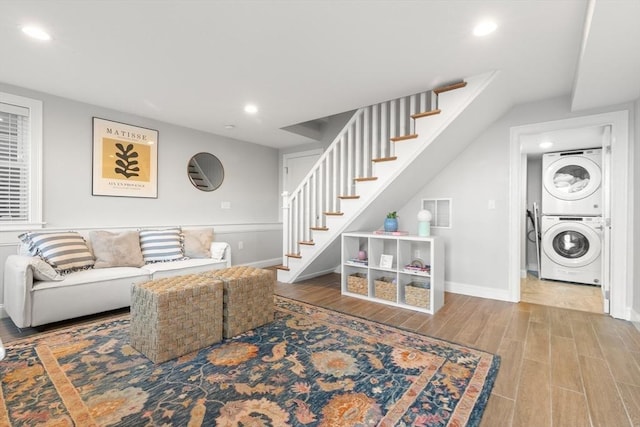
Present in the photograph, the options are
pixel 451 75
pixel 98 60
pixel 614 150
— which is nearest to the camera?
pixel 98 60

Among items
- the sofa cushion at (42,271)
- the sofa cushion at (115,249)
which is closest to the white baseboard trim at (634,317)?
the sofa cushion at (115,249)

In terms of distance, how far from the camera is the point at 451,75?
8.75 feet

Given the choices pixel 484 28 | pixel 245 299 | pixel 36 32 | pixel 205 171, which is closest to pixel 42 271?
pixel 245 299

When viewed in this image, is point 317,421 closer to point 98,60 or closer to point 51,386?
point 51,386

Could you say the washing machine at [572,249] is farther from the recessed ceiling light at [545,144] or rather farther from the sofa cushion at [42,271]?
the sofa cushion at [42,271]

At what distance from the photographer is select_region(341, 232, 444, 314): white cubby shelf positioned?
305 cm

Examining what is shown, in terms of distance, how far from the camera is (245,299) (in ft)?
8.03

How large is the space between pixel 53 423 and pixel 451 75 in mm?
3534

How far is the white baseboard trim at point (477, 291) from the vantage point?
3388 millimetres

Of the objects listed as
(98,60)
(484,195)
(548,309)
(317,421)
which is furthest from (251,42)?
(548,309)

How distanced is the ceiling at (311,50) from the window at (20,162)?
240 millimetres

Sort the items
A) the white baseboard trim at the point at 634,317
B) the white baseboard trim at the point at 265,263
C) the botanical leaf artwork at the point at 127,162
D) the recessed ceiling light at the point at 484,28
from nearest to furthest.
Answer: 1. the recessed ceiling light at the point at 484,28
2. the white baseboard trim at the point at 634,317
3. the botanical leaf artwork at the point at 127,162
4. the white baseboard trim at the point at 265,263

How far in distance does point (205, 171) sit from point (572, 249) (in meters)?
5.55

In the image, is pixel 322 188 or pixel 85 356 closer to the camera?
pixel 85 356
